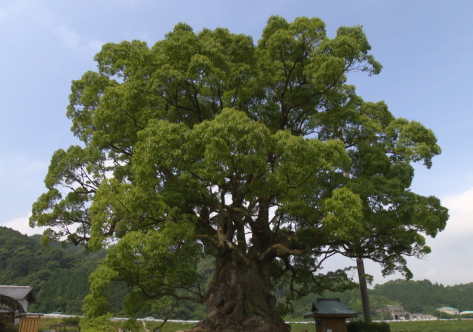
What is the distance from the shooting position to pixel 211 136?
295 inches

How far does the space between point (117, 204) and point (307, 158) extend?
15.3 feet

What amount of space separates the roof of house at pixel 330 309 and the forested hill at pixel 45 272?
27.1m

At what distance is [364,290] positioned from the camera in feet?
43.7

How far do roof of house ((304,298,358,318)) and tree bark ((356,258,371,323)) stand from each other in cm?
115

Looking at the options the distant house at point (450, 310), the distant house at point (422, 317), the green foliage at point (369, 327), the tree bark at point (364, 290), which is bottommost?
the distant house at point (422, 317)

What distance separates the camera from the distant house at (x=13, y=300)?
16.5m

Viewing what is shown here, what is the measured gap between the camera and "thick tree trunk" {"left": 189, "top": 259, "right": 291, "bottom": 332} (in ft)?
31.8

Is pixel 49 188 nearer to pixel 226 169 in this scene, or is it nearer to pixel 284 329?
pixel 226 169

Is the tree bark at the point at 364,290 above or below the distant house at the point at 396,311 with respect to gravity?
above

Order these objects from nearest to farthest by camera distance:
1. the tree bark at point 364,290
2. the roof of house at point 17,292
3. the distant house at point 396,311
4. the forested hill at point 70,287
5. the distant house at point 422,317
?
the tree bark at point 364,290, the roof of house at point 17,292, the forested hill at point 70,287, the distant house at point 422,317, the distant house at point 396,311

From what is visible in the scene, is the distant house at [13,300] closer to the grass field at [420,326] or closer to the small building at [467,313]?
the grass field at [420,326]

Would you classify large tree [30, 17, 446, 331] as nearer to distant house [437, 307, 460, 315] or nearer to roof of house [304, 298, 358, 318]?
roof of house [304, 298, 358, 318]

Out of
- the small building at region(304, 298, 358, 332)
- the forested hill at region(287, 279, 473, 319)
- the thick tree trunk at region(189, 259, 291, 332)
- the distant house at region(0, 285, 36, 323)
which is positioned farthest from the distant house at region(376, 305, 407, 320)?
the distant house at region(0, 285, 36, 323)

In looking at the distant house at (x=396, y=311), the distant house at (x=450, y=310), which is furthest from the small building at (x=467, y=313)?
the distant house at (x=396, y=311)
